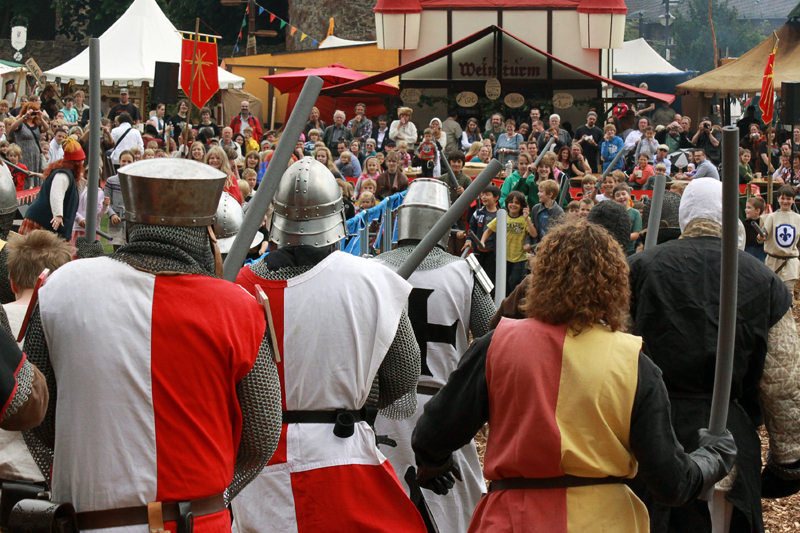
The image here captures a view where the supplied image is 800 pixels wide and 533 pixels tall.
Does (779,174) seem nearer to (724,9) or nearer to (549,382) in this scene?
(549,382)

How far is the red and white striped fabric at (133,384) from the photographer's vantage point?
6.83ft

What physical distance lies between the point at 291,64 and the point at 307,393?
74.6 feet

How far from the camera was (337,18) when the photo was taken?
29.7m

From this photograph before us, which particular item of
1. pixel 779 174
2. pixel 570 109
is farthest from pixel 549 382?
pixel 570 109

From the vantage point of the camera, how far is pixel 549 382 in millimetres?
2334

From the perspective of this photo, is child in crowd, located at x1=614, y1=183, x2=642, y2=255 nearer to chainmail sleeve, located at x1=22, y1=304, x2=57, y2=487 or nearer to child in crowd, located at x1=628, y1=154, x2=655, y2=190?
child in crowd, located at x1=628, y1=154, x2=655, y2=190

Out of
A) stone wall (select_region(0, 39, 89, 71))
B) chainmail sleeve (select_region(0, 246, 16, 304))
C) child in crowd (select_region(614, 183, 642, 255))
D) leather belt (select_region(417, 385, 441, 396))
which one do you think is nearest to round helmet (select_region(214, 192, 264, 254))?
chainmail sleeve (select_region(0, 246, 16, 304))

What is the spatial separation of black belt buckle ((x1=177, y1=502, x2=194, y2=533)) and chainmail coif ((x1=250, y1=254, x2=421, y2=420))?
1.01 meters

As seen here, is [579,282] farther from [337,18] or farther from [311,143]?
[337,18]

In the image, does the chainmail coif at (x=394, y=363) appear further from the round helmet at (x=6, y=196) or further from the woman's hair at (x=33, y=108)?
the woman's hair at (x=33, y=108)

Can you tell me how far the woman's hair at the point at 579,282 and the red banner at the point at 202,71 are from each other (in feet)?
26.8

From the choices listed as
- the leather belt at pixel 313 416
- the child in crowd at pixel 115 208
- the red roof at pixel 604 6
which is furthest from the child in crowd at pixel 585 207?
the red roof at pixel 604 6

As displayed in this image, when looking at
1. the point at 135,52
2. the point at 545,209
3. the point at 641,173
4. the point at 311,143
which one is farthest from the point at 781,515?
the point at 135,52

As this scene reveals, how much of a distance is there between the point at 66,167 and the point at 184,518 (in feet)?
19.2
